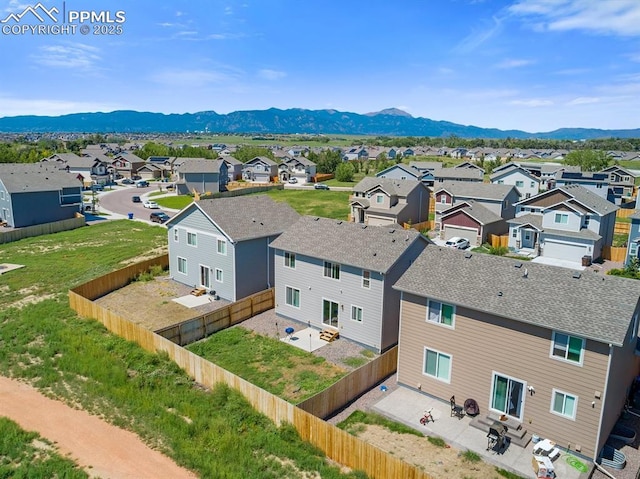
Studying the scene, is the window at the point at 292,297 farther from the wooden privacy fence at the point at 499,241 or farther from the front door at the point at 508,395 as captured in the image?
the wooden privacy fence at the point at 499,241

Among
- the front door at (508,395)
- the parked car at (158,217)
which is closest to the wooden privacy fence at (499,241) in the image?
the front door at (508,395)

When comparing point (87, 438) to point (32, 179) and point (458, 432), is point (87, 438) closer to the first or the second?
point (458, 432)

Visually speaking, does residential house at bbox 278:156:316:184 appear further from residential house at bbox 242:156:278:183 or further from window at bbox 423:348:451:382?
window at bbox 423:348:451:382

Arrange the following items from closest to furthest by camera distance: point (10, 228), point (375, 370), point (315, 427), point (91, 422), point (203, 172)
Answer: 1. point (315, 427)
2. point (91, 422)
3. point (375, 370)
4. point (10, 228)
5. point (203, 172)

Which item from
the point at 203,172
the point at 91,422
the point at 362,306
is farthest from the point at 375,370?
the point at 203,172

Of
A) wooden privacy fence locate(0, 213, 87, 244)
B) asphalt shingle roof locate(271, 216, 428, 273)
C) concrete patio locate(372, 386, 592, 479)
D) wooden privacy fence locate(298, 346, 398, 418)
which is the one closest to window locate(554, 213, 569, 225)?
asphalt shingle roof locate(271, 216, 428, 273)

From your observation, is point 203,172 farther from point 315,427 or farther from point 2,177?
point 315,427

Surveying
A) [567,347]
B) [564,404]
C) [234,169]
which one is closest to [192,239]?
[567,347]
